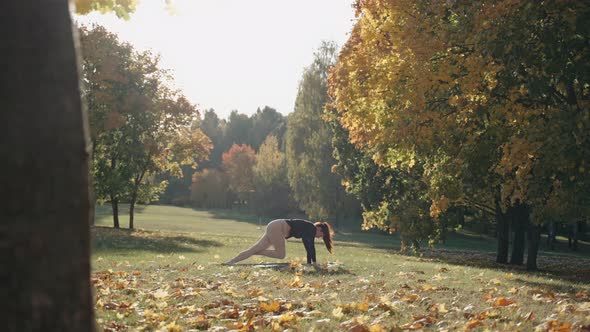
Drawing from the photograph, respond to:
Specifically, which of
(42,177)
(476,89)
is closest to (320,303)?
(42,177)

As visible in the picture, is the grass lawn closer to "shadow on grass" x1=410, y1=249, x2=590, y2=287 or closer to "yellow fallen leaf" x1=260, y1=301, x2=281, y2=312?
"yellow fallen leaf" x1=260, y1=301, x2=281, y2=312

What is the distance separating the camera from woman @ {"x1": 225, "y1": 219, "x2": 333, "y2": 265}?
13617mm

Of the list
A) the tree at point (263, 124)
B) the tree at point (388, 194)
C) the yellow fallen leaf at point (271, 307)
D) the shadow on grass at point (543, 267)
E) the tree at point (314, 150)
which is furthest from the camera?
the tree at point (263, 124)

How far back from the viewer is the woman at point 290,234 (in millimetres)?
13617

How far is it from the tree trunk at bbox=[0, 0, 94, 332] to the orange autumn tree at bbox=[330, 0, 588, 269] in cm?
1017

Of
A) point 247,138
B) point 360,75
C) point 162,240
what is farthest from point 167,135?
point 247,138

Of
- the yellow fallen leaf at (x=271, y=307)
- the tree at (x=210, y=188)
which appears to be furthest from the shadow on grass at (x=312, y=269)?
the tree at (x=210, y=188)

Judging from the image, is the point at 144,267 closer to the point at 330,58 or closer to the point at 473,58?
the point at 473,58

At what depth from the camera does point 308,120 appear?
53.7 metres

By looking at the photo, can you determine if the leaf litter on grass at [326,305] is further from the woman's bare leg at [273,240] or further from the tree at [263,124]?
the tree at [263,124]

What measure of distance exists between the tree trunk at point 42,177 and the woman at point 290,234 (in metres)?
11.1

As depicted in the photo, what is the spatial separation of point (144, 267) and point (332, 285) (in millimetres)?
5985

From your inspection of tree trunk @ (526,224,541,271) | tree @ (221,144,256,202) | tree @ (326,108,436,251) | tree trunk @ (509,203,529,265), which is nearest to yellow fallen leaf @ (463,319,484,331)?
tree @ (326,108,436,251)

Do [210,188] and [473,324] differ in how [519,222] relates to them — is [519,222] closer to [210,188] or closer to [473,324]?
[473,324]
